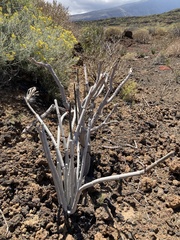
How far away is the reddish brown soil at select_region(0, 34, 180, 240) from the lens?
5.67 ft

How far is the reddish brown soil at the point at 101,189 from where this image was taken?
68.1 inches

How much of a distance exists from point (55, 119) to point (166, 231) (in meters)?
1.65

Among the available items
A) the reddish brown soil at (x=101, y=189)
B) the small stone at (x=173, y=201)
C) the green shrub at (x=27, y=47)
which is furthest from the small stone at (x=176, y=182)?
the green shrub at (x=27, y=47)

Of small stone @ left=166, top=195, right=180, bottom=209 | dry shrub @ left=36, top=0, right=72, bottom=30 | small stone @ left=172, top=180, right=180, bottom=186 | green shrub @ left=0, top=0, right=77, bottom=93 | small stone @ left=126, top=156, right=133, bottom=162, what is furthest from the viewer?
dry shrub @ left=36, top=0, right=72, bottom=30

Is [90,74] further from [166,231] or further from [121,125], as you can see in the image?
[166,231]

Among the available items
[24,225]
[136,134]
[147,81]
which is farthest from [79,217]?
[147,81]

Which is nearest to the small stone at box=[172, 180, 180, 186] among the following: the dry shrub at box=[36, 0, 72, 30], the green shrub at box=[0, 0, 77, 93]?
the green shrub at box=[0, 0, 77, 93]

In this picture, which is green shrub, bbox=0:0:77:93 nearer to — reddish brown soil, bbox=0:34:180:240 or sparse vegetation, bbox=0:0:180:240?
sparse vegetation, bbox=0:0:180:240

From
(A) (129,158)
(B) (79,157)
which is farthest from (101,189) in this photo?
(A) (129,158)

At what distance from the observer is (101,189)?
2191 mm

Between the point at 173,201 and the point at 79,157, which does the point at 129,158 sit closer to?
the point at 173,201

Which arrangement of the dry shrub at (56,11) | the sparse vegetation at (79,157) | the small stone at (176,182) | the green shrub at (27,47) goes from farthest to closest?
the dry shrub at (56,11), the green shrub at (27,47), the small stone at (176,182), the sparse vegetation at (79,157)

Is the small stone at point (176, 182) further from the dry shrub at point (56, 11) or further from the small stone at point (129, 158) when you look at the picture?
the dry shrub at point (56, 11)

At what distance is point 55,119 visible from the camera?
2.96 meters
